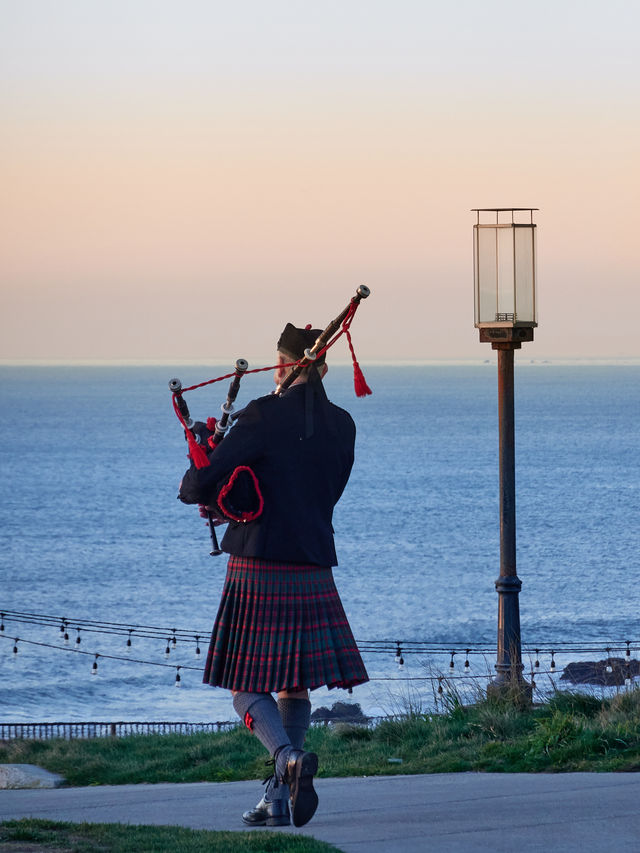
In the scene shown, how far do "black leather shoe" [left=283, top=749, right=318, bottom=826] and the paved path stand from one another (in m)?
0.22

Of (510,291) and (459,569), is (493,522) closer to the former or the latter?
(459,569)

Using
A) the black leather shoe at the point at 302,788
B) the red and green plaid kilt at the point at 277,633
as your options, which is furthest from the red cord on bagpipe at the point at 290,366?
the black leather shoe at the point at 302,788

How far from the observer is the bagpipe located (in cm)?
500

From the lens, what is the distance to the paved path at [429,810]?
15.8ft

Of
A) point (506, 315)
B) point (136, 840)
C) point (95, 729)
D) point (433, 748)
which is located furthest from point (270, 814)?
point (95, 729)

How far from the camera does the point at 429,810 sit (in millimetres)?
5418

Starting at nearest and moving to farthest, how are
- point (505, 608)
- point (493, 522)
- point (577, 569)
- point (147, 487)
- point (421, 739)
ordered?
point (421, 739) → point (505, 608) → point (577, 569) → point (493, 522) → point (147, 487)

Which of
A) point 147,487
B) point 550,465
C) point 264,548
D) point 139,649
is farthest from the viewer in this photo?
point 550,465

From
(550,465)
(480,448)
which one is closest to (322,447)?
(550,465)

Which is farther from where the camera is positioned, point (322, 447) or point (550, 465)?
point (550, 465)

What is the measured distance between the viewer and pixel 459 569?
188 feet

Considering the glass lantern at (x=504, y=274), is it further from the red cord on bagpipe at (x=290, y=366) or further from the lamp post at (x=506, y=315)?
the red cord on bagpipe at (x=290, y=366)

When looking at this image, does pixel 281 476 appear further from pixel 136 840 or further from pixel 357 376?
pixel 136 840

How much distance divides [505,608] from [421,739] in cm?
170
